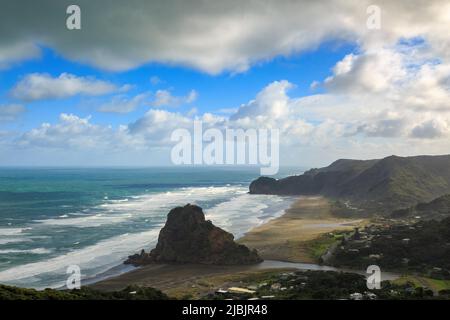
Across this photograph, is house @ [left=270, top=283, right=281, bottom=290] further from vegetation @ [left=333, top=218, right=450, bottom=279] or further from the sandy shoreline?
vegetation @ [left=333, top=218, right=450, bottom=279]

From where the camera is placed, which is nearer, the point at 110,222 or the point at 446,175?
the point at 110,222

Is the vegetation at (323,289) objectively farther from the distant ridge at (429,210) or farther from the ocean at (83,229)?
the distant ridge at (429,210)

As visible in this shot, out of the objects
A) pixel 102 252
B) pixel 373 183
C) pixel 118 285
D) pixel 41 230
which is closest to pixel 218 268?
pixel 118 285

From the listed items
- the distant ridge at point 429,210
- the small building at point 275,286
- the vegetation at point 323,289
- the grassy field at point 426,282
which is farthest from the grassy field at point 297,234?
the small building at point 275,286

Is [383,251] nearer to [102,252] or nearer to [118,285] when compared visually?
[118,285]
